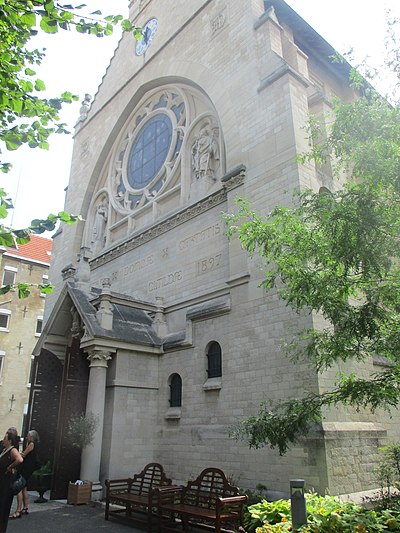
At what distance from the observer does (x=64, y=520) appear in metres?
9.98

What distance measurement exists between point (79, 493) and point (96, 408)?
223 centimetres

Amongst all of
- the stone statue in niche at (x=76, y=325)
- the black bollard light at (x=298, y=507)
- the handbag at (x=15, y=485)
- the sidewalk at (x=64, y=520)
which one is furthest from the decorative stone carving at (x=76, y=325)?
the black bollard light at (x=298, y=507)

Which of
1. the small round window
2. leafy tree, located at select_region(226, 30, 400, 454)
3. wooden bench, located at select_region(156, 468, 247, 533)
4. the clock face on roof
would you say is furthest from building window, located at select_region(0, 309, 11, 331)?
leafy tree, located at select_region(226, 30, 400, 454)

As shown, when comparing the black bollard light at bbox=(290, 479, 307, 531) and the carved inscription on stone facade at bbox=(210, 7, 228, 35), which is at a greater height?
the carved inscription on stone facade at bbox=(210, 7, 228, 35)

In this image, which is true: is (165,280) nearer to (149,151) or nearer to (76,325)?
(76,325)

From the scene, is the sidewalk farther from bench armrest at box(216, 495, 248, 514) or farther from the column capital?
the column capital

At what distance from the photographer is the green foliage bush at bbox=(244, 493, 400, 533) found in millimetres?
5070

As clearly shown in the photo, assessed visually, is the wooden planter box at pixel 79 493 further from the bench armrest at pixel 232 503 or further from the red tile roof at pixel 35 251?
the red tile roof at pixel 35 251

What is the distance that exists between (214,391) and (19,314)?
25.0 metres

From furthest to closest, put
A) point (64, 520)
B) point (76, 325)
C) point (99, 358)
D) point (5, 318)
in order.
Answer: point (5, 318) < point (76, 325) < point (99, 358) < point (64, 520)

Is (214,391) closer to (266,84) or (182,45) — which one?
(266,84)

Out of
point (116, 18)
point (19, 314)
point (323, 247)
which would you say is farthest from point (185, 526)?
point (19, 314)

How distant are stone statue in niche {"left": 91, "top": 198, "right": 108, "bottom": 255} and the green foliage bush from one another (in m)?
17.7

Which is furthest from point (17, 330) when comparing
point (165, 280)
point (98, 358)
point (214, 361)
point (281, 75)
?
point (281, 75)
